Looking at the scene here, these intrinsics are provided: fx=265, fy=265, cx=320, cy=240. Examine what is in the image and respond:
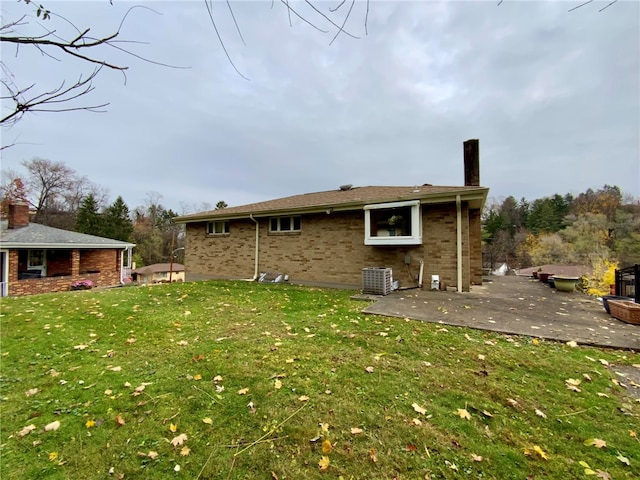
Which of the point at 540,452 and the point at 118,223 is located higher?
the point at 118,223

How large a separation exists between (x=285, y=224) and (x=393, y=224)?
15.2 ft

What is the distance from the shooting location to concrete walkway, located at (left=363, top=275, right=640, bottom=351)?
428cm

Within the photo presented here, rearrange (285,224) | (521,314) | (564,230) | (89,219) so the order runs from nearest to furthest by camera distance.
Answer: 1. (521,314)
2. (285,224)
3. (564,230)
4. (89,219)

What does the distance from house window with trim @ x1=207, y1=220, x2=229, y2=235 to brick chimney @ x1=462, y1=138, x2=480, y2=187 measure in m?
10.9

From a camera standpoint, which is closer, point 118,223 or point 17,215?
point 17,215

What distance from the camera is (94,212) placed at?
107 feet

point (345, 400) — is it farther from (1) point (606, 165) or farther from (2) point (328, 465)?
(1) point (606, 165)

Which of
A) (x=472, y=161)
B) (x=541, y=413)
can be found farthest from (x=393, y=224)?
(x=541, y=413)

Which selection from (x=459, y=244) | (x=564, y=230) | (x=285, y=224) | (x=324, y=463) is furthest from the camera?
(x=564, y=230)

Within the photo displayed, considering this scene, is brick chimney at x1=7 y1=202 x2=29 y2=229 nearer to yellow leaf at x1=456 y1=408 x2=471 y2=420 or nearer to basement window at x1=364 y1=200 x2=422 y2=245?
basement window at x1=364 y1=200 x2=422 y2=245

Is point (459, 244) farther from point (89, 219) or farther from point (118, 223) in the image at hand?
point (118, 223)

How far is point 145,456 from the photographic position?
78.0 inches

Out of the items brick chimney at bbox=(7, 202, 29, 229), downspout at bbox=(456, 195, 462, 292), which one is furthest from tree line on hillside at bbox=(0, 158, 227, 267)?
downspout at bbox=(456, 195, 462, 292)

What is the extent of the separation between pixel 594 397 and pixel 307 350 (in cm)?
310
